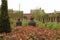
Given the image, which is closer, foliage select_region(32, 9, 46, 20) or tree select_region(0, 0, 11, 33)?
tree select_region(0, 0, 11, 33)

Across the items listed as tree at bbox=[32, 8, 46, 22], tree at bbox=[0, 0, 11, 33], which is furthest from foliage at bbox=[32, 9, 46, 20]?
tree at bbox=[0, 0, 11, 33]

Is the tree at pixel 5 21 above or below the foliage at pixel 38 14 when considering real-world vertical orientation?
above

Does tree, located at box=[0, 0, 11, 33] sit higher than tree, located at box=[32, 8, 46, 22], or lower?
→ higher

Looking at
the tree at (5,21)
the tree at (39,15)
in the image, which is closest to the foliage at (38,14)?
the tree at (39,15)

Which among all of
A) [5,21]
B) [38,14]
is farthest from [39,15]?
[5,21]

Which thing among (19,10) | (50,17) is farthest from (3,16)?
(50,17)

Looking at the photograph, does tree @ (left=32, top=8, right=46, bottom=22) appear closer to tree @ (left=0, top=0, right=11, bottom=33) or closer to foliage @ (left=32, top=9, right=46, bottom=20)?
foliage @ (left=32, top=9, right=46, bottom=20)

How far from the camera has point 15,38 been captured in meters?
8.16

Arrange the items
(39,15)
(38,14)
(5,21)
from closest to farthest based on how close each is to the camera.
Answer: (5,21), (39,15), (38,14)

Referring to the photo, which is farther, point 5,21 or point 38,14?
point 38,14

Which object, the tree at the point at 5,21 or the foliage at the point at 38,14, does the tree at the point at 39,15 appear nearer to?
the foliage at the point at 38,14

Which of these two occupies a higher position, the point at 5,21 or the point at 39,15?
the point at 5,21

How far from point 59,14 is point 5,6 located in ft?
178

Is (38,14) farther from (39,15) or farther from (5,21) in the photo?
(5,21)
